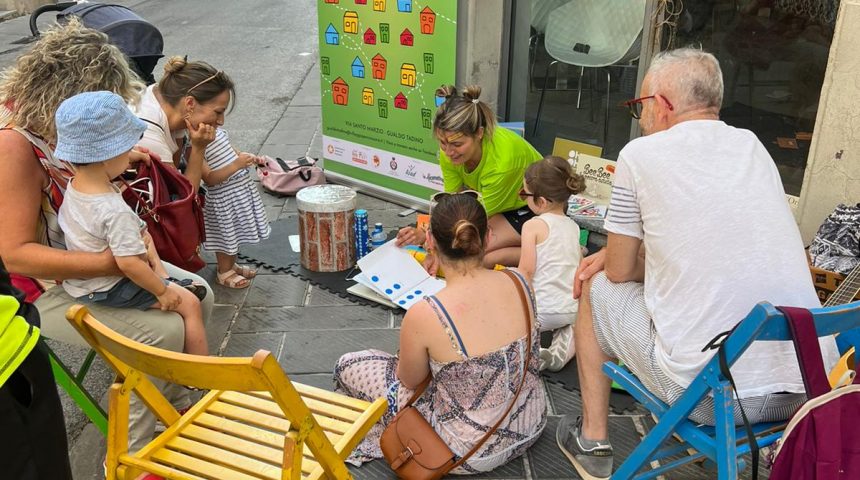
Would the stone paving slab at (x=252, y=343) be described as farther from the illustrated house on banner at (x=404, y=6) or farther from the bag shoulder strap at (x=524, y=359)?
the illustrated house on banner at (x=404, y=6)

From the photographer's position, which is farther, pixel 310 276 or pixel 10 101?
pixel 310 276

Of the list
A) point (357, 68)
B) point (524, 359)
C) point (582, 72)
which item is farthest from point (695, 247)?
point (357, 68)

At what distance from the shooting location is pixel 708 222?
2084 mm

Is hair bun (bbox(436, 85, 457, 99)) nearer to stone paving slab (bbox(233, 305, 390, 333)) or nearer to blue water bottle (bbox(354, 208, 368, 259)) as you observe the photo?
blue water bottle (bbox(354, 208, 368, 259))

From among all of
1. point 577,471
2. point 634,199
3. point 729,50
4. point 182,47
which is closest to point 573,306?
point 577,471

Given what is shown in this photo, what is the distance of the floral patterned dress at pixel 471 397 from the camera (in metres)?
2.45

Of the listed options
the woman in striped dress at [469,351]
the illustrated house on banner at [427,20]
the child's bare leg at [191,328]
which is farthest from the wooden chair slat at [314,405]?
the illustrated house on banner at [427,20]

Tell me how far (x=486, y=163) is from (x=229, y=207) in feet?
4.50

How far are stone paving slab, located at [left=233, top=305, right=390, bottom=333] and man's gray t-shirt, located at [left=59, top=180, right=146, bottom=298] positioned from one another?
119 centimetres

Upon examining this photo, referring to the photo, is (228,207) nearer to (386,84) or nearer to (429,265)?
(429,265)

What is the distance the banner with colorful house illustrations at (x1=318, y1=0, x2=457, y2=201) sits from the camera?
4633 mm

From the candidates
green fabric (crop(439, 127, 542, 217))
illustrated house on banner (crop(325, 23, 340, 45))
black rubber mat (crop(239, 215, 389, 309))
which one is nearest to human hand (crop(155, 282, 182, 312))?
black rubber mat (crop(239, 215, 389, 309))

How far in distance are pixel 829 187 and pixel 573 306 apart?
131 cm

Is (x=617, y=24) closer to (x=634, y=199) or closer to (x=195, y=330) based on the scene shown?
(x=634, y=199)
